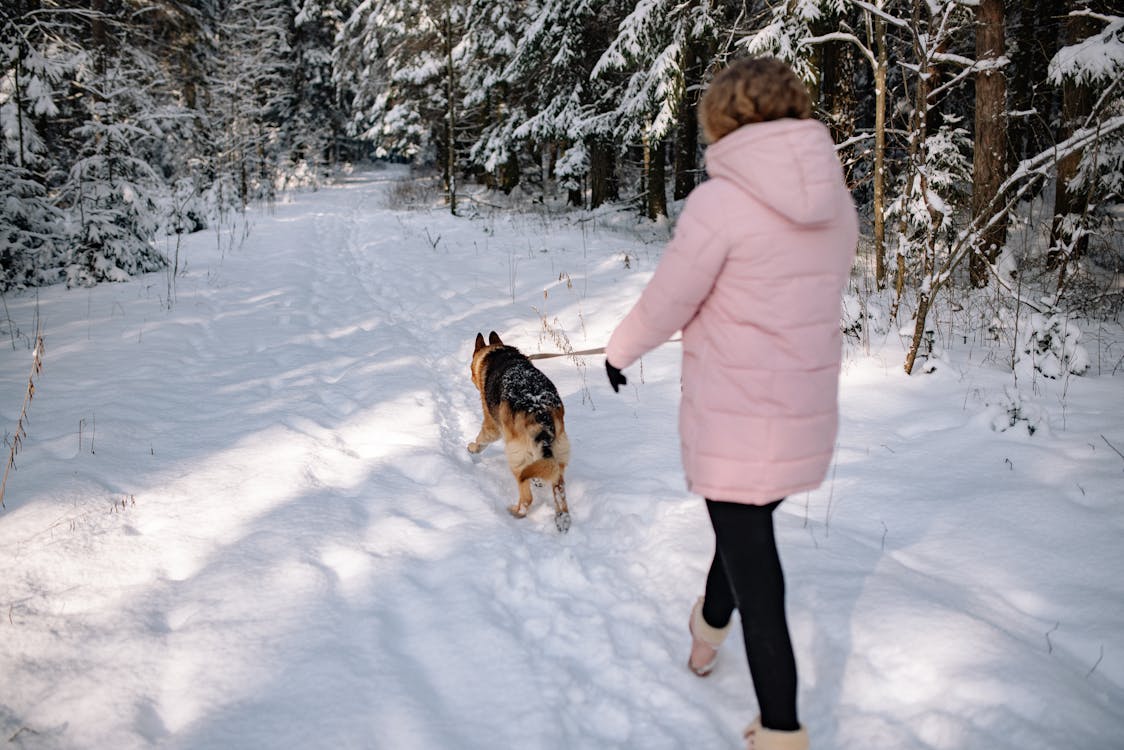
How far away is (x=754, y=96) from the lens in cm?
161

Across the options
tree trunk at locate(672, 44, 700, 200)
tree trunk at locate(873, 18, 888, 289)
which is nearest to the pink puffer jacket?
tree trunk at locate(873, 18, 888, 289)

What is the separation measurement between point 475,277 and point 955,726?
9063 millimetres

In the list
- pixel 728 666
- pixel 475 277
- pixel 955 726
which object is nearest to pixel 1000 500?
pixel 955 726

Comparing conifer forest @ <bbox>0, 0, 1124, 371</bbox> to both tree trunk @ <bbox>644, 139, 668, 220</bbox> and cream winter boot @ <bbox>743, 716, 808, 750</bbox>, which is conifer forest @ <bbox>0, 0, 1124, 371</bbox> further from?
cream winter boot @ <bbox>743, 716, 808, 750</bbox>

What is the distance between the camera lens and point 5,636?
236cm

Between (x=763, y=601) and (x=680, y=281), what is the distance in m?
1.01

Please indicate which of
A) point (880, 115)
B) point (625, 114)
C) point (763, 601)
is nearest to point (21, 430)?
point (763, 601)

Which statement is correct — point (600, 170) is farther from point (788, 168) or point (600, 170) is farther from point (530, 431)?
point (788, 168)

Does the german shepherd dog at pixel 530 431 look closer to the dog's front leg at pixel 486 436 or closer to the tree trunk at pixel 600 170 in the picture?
the dog's front leg at pixel 486 436

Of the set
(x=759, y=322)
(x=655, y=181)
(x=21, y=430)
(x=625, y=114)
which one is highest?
(x=625, y=114)

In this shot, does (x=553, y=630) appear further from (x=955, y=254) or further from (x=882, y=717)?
(x=955, y=254)

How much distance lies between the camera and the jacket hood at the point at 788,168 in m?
1.51

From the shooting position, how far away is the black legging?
174cm

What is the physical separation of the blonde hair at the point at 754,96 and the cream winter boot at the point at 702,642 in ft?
5.65
